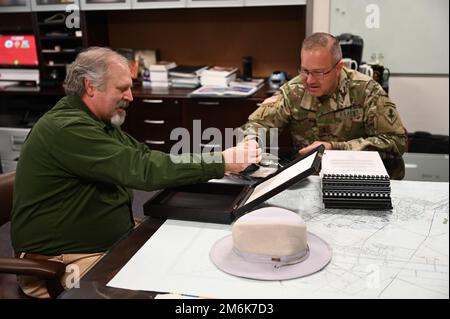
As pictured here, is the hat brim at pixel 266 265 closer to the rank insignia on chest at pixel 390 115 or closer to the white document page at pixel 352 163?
the white document page at pixel 352 163

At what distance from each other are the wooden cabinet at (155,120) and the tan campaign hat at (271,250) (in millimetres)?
2426

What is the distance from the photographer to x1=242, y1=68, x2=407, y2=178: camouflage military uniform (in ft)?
6.87

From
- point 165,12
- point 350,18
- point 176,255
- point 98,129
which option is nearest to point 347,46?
point 350,18

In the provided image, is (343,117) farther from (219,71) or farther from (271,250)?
(219,71)

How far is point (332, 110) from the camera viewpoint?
7.40 feet

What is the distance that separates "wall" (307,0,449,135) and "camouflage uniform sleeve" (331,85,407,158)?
5.03ft

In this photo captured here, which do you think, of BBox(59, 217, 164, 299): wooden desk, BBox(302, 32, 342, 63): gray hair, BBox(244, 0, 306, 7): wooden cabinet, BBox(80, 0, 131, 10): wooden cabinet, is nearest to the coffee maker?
BBox(244, 0, 306, 7): wooden cabinet

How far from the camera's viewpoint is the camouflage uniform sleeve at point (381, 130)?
2055 mm

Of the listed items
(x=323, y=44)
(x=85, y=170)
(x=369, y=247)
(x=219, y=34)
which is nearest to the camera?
(x=369, y=247)

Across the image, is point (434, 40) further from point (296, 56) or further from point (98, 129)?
point (98, 129)

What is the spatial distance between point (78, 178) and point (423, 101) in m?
2.90

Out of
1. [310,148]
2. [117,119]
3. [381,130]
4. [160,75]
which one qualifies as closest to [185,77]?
[160,75]

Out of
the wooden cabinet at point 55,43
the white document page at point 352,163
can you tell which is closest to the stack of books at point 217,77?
the wooden cabinet at point 55,43

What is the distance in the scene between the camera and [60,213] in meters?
1.56
